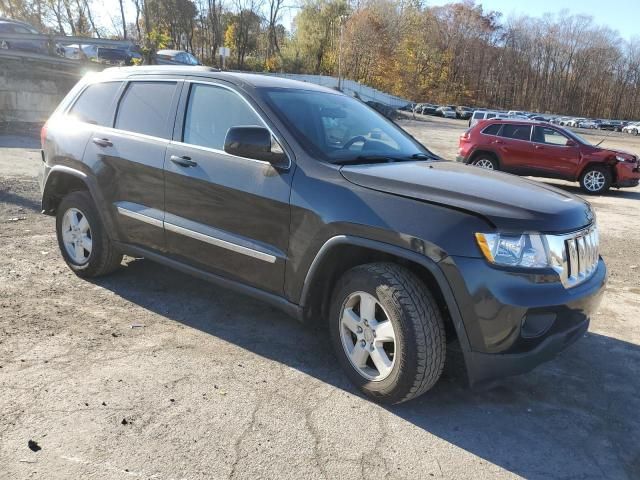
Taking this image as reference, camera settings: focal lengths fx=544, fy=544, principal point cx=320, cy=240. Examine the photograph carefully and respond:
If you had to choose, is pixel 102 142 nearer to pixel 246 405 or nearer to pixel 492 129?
pixel 246 405

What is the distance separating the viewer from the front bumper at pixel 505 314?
2629mm

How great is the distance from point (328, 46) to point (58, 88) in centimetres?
6264

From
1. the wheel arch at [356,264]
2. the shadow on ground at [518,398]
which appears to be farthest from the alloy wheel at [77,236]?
the wheel arch at [356,264]

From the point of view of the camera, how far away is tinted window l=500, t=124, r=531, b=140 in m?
14.0

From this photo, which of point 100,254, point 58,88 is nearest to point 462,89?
point 58,88

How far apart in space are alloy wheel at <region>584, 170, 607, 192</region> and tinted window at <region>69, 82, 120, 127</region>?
40.5 feet

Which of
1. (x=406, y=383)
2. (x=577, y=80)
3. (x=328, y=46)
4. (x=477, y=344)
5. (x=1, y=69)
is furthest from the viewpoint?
(x=577, y=80)

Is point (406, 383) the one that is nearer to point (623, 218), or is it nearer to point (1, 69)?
point (623, 218)

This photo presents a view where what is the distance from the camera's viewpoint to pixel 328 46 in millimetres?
79062

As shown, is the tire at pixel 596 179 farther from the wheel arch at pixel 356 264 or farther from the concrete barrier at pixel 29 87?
the concrete barrier at pixel 29 87

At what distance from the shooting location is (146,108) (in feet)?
13.9

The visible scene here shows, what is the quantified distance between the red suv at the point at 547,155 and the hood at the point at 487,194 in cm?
1125

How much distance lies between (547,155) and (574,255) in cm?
1191

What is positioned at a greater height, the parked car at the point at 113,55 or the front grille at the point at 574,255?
the parked car at the point at 113,55
